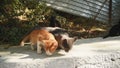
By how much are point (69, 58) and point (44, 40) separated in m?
0.47

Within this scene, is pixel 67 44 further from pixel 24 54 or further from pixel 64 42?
pixel 24 54

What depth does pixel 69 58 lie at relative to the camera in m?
4.98

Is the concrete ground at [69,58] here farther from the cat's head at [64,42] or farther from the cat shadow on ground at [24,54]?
the cat's head at [64,42]

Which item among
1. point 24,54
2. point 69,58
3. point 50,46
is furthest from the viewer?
point 24,54

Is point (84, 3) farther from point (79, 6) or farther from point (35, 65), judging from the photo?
point (35, 65)

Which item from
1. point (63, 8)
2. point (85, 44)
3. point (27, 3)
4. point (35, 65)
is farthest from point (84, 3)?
point (35, 65)

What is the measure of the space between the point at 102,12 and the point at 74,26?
5.01 feet

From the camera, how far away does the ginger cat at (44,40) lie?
15.9ft

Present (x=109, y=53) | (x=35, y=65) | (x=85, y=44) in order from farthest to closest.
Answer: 1. (x=85, y=44)
2. (x=109, y=53)
3. (x=35, y=65)

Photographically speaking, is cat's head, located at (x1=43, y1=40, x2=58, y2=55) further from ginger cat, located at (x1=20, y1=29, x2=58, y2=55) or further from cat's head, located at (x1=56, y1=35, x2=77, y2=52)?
cat's head, located at (x1=56, y1=35, x2=77, y2=52)

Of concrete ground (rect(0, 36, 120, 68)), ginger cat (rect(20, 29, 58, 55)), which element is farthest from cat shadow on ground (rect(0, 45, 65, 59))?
ginger cat (rect(20, 29, 58, 55))

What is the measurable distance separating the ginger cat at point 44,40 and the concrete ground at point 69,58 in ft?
0.44

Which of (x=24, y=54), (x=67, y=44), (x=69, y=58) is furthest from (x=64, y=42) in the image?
(x=24, y=54)

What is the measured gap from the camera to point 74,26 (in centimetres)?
916
